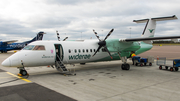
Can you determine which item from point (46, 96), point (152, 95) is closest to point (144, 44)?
point (152, 95)

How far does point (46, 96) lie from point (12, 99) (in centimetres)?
159

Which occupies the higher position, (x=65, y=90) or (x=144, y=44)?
(x=144, y=44)

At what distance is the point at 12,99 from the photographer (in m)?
6.82

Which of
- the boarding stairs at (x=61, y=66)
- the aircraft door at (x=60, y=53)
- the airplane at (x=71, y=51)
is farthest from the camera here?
the aircraft door at (x=60, y=53)

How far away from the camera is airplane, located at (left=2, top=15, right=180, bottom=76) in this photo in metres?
11.4

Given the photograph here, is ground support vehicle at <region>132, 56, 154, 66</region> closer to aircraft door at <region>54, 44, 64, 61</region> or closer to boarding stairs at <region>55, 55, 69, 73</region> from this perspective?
boarding stairs at <region>55, 55, 69, 73</region>

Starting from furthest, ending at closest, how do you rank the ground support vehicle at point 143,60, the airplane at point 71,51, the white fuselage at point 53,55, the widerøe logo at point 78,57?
the ground support vehicle at point 143,60, the widerøe logo at point 78,57, the airplane at point 71,51, the white fuselage at point 53,55

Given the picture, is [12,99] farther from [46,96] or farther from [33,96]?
[46,96]

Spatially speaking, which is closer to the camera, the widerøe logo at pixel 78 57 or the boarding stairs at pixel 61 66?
the boarding stairs at pixel 61 66

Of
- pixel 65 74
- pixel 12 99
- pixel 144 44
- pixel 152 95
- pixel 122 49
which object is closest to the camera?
pixel 12 99

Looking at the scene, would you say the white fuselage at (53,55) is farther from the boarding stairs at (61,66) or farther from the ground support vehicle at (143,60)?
the ground support vehicle at (143,60)

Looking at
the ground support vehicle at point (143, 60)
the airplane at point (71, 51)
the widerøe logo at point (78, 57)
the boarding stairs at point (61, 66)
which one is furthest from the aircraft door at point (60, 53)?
the ground support vehicle at point (143, 60)

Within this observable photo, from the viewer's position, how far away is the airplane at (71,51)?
11.4m

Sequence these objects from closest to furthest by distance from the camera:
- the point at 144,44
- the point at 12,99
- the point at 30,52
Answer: the point at 12,99 < the point at 30,52 < the point at 144,44
